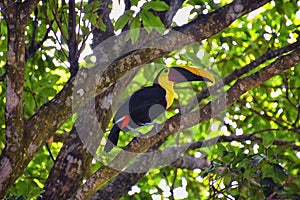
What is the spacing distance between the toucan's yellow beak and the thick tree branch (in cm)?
155

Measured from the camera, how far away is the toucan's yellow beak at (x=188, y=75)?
205 inches

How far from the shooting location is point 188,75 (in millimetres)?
5473

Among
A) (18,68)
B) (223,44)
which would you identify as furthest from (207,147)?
(18,68)

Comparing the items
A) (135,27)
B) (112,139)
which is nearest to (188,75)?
(112,139)

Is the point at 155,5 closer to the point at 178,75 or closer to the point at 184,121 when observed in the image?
the point at 184,121

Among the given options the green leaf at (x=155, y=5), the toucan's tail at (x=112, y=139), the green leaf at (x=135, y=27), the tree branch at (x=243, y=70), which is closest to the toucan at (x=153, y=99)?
the toucan's tail at (x=112, y=139)

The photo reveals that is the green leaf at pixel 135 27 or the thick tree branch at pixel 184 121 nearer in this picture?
the thick tree branch at pixel 184 121

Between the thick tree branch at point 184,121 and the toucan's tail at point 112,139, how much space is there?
1.29 meters

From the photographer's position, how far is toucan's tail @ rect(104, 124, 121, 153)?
4895 mm

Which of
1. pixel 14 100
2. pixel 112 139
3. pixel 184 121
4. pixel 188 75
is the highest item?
pixel 188 75

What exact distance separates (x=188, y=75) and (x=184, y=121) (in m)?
1.90

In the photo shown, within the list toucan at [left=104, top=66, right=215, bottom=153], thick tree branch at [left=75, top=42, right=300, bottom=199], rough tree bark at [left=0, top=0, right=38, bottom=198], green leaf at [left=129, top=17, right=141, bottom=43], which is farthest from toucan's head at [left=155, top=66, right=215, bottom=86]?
rough tree bark at [left=0, top=0, right=38, bottom=198]

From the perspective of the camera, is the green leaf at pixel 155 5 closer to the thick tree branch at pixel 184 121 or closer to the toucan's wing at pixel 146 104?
the thick tree branch at pixel 184 121

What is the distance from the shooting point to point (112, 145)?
4.91 metres
